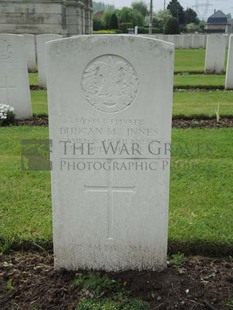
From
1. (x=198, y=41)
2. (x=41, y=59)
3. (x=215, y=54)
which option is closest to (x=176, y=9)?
(x=198, y=41)

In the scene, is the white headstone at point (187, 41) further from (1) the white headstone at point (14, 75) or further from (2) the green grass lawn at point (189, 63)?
(1) the white headstone at point (14, 75)

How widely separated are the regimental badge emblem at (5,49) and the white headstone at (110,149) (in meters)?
5.14

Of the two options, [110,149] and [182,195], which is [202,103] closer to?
[182,195]

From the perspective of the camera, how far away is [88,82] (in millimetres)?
2562

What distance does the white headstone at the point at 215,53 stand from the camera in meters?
14.7

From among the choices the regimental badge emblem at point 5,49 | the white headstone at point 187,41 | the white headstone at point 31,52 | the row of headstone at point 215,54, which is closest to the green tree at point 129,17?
the white headstone at point 187,41

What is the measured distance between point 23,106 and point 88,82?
5474 millimetres

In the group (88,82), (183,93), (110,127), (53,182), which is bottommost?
(183,93)

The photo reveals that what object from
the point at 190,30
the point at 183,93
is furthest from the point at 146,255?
the point at 190,30

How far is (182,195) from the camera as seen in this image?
13.7ft

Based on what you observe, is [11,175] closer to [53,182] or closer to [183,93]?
[53,182]

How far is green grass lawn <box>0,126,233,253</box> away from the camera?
3.42 meters

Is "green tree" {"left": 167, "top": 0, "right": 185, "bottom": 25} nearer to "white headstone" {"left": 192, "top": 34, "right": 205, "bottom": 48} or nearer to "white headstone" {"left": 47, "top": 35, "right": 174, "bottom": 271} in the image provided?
"white headstone" {"left": 192, "top": 34, "right": 205, "bottom": 48}

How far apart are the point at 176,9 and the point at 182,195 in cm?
8422
